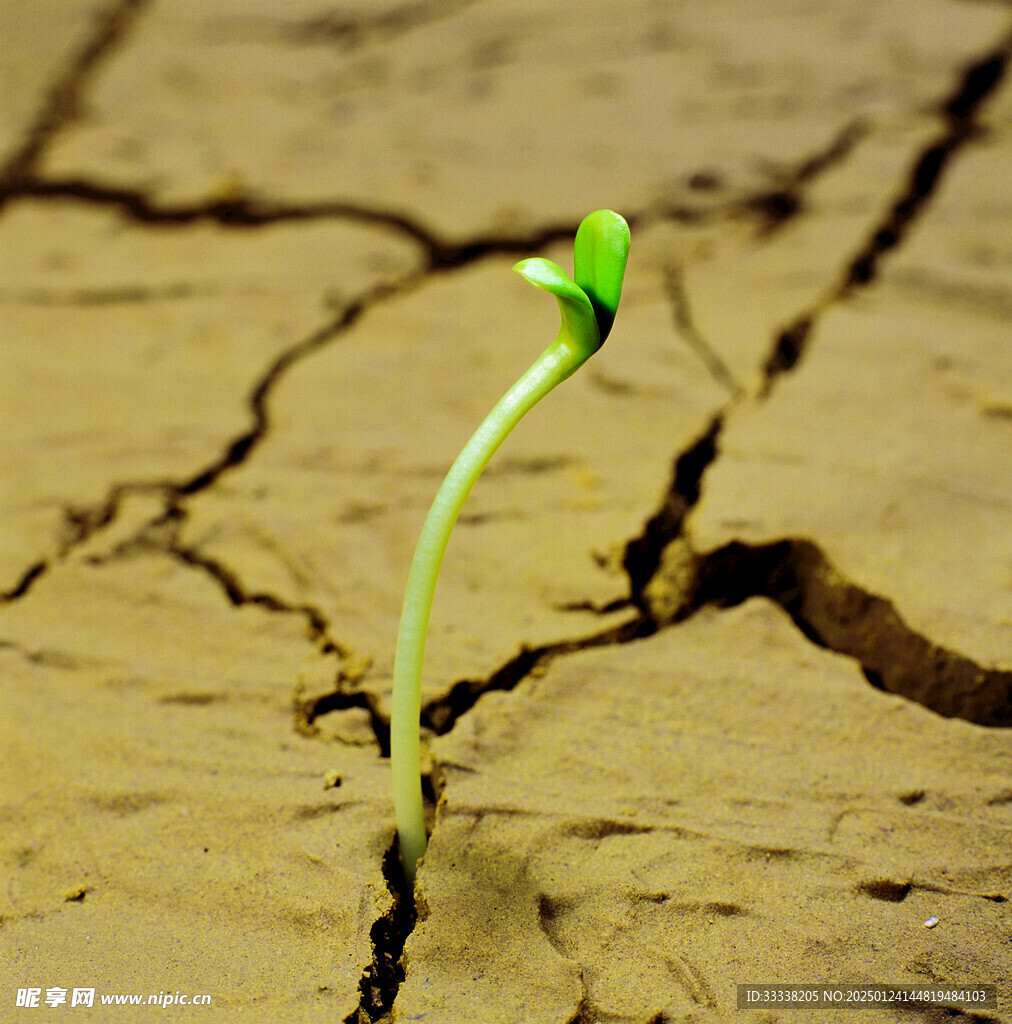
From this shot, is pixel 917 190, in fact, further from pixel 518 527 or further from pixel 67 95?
pixel 67 95

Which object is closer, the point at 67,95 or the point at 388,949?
the point at 388,949

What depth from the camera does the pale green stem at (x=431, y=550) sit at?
94 cm

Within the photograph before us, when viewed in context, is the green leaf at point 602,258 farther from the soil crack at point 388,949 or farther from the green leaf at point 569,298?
the soil crack at point 388,949

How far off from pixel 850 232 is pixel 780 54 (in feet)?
3.57

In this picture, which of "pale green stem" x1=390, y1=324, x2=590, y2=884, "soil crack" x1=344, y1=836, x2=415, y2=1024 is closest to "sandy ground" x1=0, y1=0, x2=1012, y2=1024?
"soil crack" x1=344, y1=836, x2=415, y2=1024

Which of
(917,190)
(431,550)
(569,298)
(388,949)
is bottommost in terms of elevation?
(388,949)

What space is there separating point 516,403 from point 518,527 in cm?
84

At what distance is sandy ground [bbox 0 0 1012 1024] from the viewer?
1131mm

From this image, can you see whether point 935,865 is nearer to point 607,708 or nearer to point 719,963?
point 719,963

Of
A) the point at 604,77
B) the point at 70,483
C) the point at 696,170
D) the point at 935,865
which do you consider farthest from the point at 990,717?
the point at 604,77

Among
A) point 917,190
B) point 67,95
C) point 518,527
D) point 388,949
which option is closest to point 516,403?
point 388,949

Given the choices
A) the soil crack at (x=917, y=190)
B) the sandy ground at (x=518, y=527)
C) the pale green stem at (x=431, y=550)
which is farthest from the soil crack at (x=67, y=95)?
the pale green stem at (x=431, y=550)

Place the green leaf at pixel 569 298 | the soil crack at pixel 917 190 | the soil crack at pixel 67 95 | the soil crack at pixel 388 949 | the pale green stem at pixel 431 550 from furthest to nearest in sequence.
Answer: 1. the soil crack at pixel 67 95
2. the soil crack at pixel 917 190
3. the soil crack at pixel 388 949
4. the pale green stem at pixel 431 550
5. the green leaf at pixel 569 298

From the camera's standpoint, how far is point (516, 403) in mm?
938
